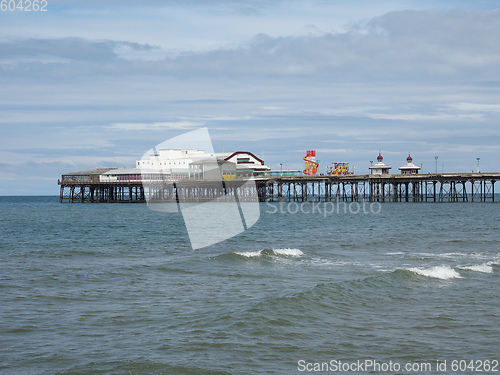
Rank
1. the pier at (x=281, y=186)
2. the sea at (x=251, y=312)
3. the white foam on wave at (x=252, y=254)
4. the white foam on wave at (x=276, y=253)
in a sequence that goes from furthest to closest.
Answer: the pier at (x=281, y=186) < the white foam on wave at (x=276, y=253) < the white foam on wave at (x=252, y=254) < the sea at (x=251, y=312)

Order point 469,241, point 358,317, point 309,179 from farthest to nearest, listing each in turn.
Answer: point 309,179 < point 469,241 < point 358,317

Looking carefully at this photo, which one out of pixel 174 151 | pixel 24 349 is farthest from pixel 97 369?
pixel 174 151

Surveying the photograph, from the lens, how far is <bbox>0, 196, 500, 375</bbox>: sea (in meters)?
11.2

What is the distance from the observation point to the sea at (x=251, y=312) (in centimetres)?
1118

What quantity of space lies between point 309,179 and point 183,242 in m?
56.5

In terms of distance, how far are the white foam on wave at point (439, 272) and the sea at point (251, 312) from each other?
105mm

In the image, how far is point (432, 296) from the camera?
16891 mm

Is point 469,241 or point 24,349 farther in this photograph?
point 469,241

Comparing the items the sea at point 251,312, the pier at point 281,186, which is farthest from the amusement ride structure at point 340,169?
the sea at point 251,312

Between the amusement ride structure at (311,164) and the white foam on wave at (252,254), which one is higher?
the amusement ride structure at (311,164)

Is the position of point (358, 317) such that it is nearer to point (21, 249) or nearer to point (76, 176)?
point (21, 249)

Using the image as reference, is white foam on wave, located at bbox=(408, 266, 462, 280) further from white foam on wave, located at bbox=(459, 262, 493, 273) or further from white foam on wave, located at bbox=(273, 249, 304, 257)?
white foam on wave, located at bbox=(273, 249, 304, 257)

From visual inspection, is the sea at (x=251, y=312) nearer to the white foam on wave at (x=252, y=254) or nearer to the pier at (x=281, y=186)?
the white foam on wave at (x=252, y=254)

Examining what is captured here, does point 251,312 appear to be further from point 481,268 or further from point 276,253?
point 276,253
